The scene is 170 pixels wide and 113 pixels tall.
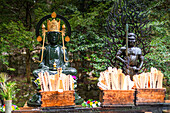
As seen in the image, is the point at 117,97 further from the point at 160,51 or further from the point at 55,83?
the point at 160,51

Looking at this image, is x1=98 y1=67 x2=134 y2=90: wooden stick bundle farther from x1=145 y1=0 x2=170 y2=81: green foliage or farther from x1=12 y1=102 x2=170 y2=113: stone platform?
x1=145 y1=0 x2=170 y2=81: green foliage

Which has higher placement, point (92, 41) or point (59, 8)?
point (59, 8)

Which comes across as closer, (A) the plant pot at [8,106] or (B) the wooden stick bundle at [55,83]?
(B) the wooden stick bundle at [55,83]

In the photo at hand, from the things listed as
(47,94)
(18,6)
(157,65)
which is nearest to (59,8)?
(18,6)

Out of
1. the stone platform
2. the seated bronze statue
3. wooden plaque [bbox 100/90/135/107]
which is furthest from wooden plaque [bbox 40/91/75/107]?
the seated bronze statue

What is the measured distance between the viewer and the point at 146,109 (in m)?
2.11

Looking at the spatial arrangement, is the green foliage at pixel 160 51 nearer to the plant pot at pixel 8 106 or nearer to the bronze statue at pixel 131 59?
the bronze statue at pixel 131 59

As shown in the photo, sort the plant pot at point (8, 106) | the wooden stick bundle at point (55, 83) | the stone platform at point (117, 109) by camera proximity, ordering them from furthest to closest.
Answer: the plant pot at point (8, 106), the wooden stick bundle at point (55, 83), the stone platform at point (117, 109)

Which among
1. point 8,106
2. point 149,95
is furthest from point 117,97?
point 8,106

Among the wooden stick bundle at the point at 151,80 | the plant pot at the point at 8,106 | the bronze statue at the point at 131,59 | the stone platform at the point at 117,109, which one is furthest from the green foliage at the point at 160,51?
the plant pot at the point at 8,106

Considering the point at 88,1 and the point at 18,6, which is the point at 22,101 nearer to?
the point at 18,6

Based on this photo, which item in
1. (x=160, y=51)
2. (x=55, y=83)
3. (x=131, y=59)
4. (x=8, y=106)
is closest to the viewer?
(x=55, y=83)

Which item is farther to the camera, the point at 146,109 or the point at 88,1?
the point at 88,1

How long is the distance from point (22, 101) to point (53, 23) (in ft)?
11.7
